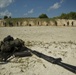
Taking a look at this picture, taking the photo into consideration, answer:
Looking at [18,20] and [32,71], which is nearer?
[32,71]

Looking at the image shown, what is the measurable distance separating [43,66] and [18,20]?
4060 cm

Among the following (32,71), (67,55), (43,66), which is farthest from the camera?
(67,55)

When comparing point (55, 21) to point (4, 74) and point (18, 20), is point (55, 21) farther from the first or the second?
point (4, 74)

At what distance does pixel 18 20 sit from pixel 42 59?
3951 cm

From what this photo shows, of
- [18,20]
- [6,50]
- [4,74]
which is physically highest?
[18,20]

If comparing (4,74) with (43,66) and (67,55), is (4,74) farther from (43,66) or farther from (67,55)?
(67,55)

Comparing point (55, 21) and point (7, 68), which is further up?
point (55, 21)

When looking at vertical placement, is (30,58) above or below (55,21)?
below

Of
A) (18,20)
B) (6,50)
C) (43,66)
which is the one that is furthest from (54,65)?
(18,20)

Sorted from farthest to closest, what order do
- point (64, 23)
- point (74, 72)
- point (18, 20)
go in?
point (18, 20) < point (64, 23) < point (74, 72)

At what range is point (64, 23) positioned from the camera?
42844 mm

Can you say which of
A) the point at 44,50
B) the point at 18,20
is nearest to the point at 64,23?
the point at 18,20

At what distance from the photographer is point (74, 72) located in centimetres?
729

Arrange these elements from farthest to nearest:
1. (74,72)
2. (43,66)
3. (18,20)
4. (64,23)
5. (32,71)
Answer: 1. (18,20)
2. (64,23)
3. (43,66)
4. (32,71)
5. (74,72)
